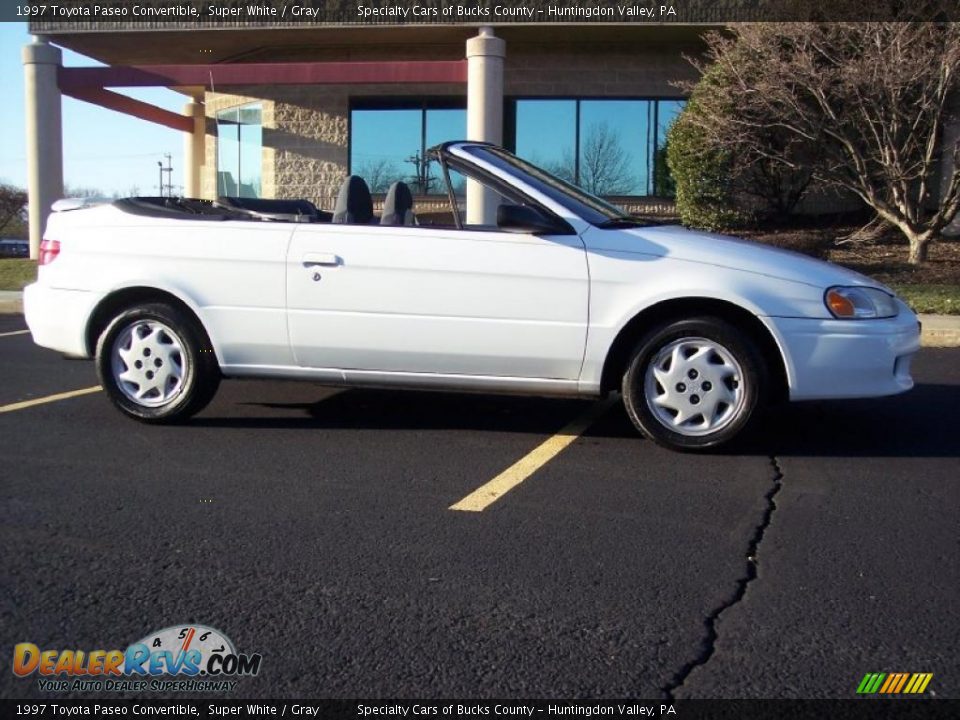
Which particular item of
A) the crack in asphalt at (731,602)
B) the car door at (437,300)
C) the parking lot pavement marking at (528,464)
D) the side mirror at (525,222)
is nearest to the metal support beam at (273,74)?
the parking lot pavement marking at (528,464)

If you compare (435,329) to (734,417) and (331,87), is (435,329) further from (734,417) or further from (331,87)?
(331,87)

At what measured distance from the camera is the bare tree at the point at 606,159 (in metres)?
19.3

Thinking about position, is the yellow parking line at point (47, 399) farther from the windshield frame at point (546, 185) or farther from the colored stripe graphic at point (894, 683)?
the colored stripe graphic at point (894, 683)

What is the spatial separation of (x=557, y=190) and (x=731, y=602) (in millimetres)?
2991

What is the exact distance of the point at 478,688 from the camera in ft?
9.68

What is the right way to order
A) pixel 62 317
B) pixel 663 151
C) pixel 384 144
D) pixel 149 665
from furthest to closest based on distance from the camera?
pixel 384 144 → pixel 663 151 → pixel 62 317 → pixel 149 665

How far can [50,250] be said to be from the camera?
6320 mm

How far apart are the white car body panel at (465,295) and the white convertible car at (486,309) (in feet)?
0.03

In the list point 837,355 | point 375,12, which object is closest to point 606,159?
point 375,12

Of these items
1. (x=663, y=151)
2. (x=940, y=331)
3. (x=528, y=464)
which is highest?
(x=663, y=151)

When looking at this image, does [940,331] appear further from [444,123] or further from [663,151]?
[444,123]

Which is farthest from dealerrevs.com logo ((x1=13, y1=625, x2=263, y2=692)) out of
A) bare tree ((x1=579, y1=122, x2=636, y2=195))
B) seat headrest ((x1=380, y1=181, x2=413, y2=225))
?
bare tree ((x1=579, y1=122, x2=636, y2=195))

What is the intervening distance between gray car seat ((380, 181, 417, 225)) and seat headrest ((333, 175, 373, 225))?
211 mm
